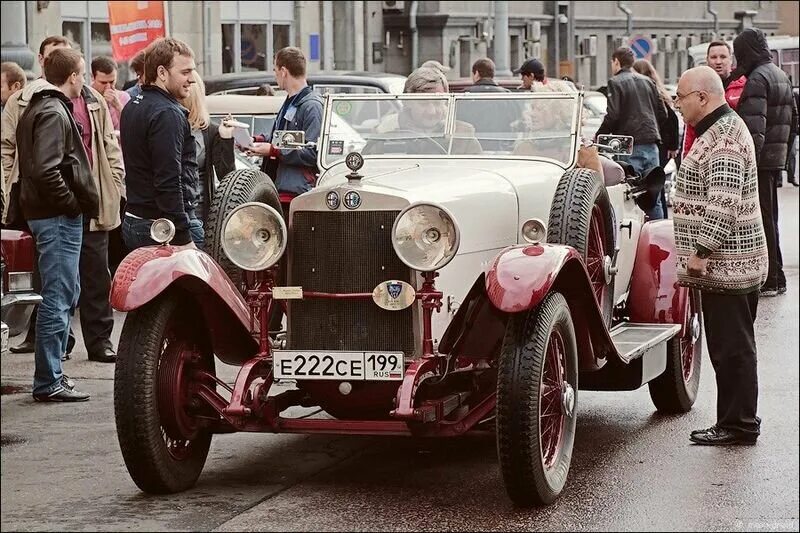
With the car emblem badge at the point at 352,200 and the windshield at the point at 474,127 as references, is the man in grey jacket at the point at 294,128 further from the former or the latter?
the car emblem badge at the point at 352,200

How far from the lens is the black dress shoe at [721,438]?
746 centimetres

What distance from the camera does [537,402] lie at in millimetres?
6227

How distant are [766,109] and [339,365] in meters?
6.86

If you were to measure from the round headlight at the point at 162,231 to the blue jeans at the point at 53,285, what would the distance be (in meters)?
1.95

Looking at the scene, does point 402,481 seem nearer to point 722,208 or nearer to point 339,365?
point 339,365

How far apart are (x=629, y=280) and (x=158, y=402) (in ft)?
9.88

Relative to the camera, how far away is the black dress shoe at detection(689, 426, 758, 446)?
7.46 m

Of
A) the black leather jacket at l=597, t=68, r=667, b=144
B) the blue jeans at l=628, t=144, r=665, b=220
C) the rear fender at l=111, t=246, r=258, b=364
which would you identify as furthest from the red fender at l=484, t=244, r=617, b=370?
the black leather jacket at l=597, t=68, r=667, b=144

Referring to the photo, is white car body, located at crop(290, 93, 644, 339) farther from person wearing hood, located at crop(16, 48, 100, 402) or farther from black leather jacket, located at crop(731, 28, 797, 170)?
black leather jacket, located at crop(731, 28, 797, 170)

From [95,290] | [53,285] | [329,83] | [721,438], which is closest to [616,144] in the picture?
[721,438]

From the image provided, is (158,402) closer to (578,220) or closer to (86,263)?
(578,220)

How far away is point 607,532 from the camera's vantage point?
5965 mm

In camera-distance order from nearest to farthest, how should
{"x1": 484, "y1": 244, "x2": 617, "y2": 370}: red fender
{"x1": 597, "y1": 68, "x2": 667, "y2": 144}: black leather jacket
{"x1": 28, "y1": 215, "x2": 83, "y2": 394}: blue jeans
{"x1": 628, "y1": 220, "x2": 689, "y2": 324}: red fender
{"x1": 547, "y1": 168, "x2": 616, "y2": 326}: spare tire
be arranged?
{"x1": 484, "y1": 244, "x2": 617, "y2": 370}: red fender, {"x1": 547, "y1": 168, "x2": 616, "y2": 326}: spare tire, {"x1": 628, "y1": 220, "x2": 689, "y2": 324}: red fender, {"x1": 28, "y1": 215, "x2": 83, "y2": 394}: blue jeans, {"x1": 597, "y1": 68, "x2": 667, "y2": 144}: black leather jacket

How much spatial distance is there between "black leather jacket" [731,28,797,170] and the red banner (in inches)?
281
